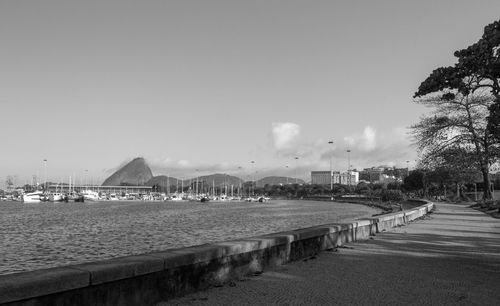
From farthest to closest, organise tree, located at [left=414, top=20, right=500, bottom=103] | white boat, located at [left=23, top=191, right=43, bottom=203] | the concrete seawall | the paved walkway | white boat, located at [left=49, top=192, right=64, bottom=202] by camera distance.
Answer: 1. white boat, located at [left=49, top=192, right=64, bottom=202]
2. white boat, located at [left=23, top=191, right=43, bottom=203]
3. tree, located at [left=414, top=20, right=500, bottom=103]
4. the paved walkway
5. the concrete seawall

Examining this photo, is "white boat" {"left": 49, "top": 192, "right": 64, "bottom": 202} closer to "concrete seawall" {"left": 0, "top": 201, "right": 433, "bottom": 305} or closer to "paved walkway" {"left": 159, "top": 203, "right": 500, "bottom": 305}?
"paved walkway" {"left": 159, "top": 203, "right": 500, "bottom": 305}

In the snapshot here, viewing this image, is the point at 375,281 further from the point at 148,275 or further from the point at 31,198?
the point at 31,198

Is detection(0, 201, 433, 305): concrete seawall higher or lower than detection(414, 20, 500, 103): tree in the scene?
lower

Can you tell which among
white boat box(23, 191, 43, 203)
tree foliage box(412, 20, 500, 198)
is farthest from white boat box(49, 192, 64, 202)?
tree foliage box(412, 20, 500, 198)

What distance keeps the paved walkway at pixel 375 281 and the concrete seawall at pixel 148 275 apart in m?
0.27

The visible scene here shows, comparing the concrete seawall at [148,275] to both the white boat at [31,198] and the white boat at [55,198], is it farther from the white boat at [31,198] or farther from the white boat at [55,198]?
the white boat at [31,198]

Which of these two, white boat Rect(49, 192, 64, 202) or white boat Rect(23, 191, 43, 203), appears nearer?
white boat Rect(23, 191, 43, 203)

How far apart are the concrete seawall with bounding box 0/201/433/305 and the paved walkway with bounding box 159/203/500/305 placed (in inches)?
10.5

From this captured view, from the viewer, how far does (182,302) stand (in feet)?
24.7

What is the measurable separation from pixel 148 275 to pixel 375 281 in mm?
4631

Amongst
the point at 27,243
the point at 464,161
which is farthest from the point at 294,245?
the point at 464,161

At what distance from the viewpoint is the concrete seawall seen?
572 centimetres

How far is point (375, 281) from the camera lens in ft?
31.5

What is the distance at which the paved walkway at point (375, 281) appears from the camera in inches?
312
